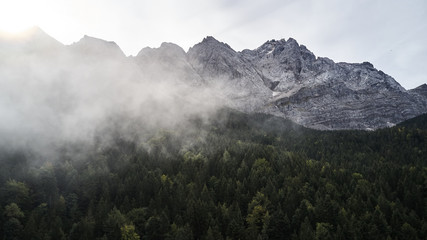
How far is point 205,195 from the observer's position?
84188mm

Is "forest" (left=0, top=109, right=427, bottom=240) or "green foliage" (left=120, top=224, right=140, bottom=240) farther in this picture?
"forest" (left=0, top=109, right=427, bottom=240)

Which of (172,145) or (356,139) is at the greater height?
(356,139)

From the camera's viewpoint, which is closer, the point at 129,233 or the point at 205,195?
the point at 129,233

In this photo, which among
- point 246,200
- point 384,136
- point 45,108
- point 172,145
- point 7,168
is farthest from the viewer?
point 45,108

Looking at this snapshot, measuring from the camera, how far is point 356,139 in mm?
173875

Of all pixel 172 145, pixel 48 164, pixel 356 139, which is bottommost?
pixel 48 164

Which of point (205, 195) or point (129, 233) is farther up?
point (205, 195)

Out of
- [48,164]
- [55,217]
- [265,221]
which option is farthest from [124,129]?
[265,221]

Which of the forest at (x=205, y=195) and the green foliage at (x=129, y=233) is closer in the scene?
the green foliage at (x=129, y=233)

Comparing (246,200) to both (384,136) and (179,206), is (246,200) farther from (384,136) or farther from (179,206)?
(384,136)

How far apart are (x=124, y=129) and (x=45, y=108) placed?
55.9 meters

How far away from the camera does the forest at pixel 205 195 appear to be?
6800 cm

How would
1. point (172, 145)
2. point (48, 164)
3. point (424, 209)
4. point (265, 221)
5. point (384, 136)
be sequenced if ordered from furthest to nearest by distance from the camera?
point (384, 136), point (172, 145), point (48, 164), point (424, 209), point (265, 221)

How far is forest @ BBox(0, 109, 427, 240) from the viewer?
2677 inches
